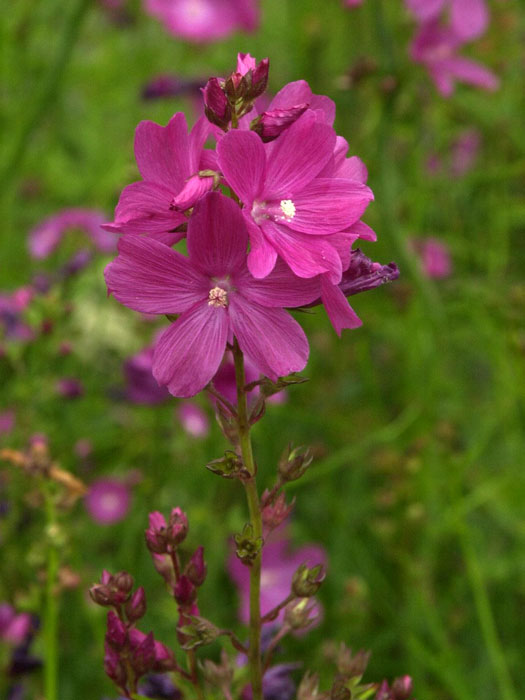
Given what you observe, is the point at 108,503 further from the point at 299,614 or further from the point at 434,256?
the point at 299,614

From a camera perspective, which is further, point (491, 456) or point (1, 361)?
point (491, 456)

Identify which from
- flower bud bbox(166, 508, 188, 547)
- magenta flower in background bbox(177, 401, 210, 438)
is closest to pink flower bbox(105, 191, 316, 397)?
flower bud bbox(166, 508, 188, 547)

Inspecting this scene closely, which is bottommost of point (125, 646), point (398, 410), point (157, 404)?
point (398, 410)

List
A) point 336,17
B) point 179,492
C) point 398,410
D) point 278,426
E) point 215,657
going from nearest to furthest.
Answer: point 215,657, point 179,492, point 278,426, point 398,410, point 336,17

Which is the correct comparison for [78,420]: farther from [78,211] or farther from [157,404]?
[78,211]

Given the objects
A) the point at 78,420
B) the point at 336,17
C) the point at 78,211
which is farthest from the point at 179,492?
the point at 336,17

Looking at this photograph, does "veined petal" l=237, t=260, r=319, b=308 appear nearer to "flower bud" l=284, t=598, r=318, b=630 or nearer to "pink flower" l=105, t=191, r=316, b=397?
"pink flower" l=105, t=191, r=316, b=397

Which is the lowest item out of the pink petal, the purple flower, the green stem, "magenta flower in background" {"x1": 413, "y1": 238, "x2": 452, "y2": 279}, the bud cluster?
"magenta flower in background" {"x1": 413, "y1": 238, "x2": 452, "y2": 279}
